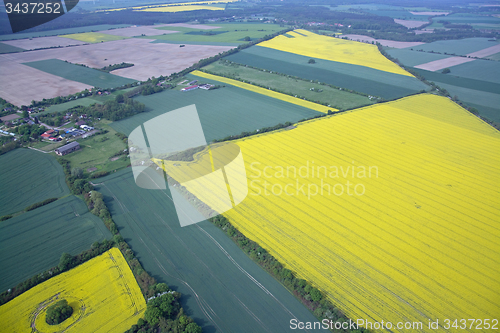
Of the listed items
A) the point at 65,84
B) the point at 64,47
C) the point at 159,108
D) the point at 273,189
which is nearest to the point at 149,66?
the point at 65,84

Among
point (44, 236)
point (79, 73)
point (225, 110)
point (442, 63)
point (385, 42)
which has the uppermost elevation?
point (385, 42)

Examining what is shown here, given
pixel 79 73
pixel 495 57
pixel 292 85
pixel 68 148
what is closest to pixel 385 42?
pixel 495 57

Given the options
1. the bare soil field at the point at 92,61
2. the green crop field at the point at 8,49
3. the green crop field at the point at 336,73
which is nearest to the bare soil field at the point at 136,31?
the bare soil field at the point at 92,61

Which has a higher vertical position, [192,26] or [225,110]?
[192,26]

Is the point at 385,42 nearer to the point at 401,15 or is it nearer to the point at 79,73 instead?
the point at 401,15

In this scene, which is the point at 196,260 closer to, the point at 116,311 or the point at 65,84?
the point at 116,311

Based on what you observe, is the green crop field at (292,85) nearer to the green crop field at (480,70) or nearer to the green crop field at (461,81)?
the green crop field at (461,81)

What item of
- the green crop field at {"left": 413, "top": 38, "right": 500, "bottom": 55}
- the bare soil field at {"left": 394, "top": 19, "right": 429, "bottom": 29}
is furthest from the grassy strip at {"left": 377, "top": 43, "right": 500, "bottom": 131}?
the bare soil field at {"left": 394, "top": 19, "right": 429, "bottom": 29}
